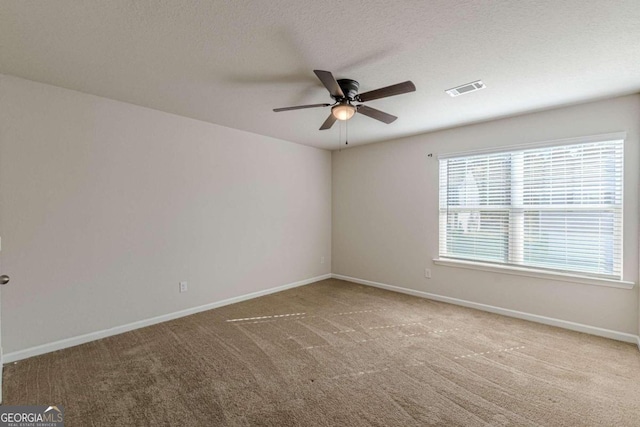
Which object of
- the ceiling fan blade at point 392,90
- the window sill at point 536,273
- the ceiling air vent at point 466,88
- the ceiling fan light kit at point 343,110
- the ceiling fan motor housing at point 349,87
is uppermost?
the ceiling air vent at point 466,88

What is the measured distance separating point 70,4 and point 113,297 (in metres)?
2.70

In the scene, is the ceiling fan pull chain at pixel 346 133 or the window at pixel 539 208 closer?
the window at pixel 539 208

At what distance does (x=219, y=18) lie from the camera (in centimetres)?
181


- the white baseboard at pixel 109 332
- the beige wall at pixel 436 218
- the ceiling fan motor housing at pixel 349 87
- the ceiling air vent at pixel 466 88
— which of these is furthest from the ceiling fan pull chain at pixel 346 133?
the white baseboard at pixel 109 332

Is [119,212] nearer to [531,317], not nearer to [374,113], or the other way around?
[374,113]

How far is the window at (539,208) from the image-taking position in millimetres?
3109

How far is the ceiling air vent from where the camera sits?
2713mm

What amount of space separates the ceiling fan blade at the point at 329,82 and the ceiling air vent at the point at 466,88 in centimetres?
123

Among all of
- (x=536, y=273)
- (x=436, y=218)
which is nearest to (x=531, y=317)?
(x=536, y=273)

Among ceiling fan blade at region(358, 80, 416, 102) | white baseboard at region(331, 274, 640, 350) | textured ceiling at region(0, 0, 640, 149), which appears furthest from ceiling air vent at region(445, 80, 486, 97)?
white baseboard at region(331, 274, 640, 350)

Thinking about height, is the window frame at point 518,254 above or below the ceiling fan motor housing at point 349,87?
below

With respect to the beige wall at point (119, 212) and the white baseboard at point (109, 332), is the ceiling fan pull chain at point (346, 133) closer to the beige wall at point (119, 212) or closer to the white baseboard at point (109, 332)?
the beige wall at point (119, 212)

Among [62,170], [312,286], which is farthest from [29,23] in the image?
[312,286]

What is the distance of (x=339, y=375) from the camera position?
7.79 feet
